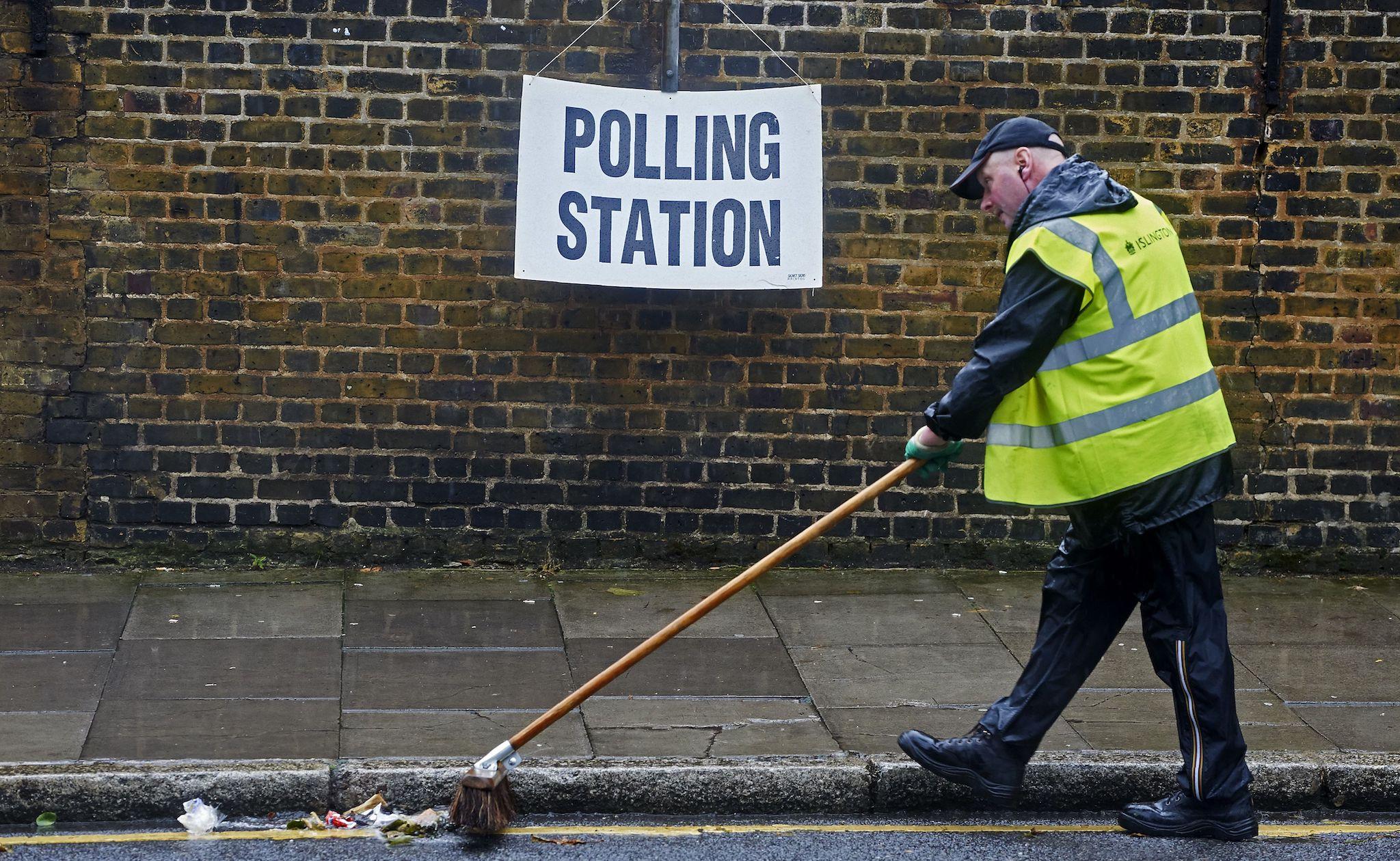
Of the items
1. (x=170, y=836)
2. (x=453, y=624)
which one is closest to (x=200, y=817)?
(x=170, y=836)

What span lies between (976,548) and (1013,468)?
9.66 feet

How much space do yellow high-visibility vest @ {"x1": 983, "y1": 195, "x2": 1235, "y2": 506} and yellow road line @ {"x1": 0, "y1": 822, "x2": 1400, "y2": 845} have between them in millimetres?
983

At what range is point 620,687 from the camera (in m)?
5.60

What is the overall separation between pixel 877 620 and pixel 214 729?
280 cm

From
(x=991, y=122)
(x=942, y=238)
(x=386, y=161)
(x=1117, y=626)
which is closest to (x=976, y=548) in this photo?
(x=942, y=238)

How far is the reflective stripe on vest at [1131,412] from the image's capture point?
442 cm

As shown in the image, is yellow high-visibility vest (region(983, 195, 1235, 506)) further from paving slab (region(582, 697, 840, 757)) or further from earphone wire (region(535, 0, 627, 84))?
earphone wire (region(535, 0, 627, 84))

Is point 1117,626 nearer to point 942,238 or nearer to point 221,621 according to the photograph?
point 942,238

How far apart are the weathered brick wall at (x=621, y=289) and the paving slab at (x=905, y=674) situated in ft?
4.28

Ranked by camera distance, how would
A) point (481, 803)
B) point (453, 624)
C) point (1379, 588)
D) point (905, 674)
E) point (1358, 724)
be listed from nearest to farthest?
point (481, 803)
point (1358, 724)
point (905, 674)
point (453, 624)
point (1379, 588)

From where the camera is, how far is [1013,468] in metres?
4.55

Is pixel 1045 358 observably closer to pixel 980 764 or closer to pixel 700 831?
pixel 980 764

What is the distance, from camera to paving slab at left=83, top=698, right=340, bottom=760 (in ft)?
15.7

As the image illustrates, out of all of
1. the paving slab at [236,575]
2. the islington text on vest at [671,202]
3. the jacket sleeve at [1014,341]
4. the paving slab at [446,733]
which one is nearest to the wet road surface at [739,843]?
the paving slab at [446,733]
